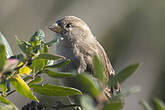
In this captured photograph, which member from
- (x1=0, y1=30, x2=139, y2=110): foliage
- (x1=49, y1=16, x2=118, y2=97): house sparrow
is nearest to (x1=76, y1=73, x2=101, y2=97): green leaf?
(x1=0, y1=30, x2=139, y2=110): foliage

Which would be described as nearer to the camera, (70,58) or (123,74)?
(123,74)

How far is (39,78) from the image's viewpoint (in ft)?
5.00

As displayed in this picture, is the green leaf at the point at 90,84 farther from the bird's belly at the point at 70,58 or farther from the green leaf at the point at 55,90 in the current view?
the bird's belly at the point at 70,58

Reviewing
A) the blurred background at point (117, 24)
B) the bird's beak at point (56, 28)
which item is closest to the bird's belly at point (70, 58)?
the bird's beak at point (56, 28)

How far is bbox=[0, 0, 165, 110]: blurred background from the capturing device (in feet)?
23.9

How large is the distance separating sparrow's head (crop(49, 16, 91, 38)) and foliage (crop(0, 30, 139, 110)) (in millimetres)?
1714

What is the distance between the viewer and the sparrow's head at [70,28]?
11.0ft

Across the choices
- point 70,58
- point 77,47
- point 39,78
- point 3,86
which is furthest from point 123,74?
point 77,47

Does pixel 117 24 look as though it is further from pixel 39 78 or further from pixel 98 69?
pixel 98 69

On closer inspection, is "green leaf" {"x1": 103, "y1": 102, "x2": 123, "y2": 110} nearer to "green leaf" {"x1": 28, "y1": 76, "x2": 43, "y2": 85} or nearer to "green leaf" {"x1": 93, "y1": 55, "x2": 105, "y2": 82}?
"green leaf" {"x1": 93, "y1": 55, "x2": 105, "y2": 82}

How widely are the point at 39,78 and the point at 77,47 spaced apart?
165 cm

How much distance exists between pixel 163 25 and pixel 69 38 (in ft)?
17.5

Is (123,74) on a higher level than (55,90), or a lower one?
higher

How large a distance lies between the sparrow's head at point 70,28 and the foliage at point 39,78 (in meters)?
1.71
